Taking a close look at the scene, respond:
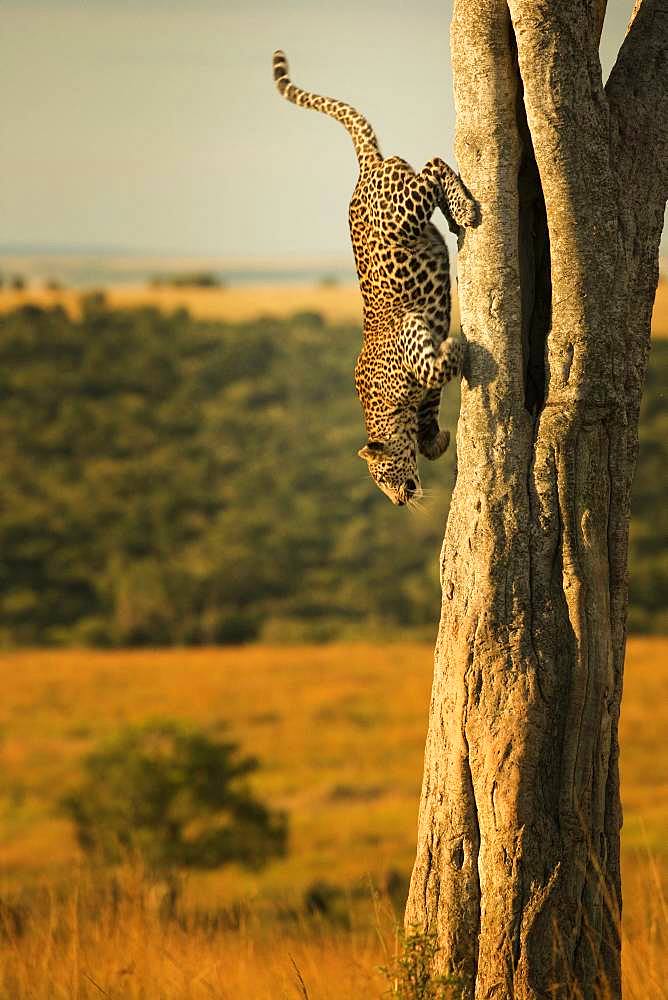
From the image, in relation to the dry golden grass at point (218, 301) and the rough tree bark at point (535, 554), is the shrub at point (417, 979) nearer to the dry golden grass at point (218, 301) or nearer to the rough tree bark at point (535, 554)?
the rough tree bark at point (535, 554)

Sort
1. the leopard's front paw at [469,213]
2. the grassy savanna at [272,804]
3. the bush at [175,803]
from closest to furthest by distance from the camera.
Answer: the leopard's front paw at [469,213] < the grassy savanna at [272,804] < the bush at [175,803]

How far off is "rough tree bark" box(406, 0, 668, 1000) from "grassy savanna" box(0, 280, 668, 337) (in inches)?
1579

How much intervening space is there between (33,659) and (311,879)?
18.2m

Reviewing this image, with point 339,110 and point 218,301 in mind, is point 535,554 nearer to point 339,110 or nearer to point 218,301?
point 339,110

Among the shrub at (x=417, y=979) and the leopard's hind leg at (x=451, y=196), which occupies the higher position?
the leopard's hind leg at (x=451, y=196)

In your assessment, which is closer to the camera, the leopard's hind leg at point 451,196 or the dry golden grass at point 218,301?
the leopard's hind leg at point 451,196

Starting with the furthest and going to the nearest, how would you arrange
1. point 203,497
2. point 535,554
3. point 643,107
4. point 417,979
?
point 203,497 → point 643,107 → point 535,554 → point 417,979

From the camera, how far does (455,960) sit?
358cm

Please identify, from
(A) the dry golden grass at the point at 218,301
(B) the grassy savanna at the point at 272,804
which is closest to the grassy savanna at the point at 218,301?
(A) the dry golden grass at the point at 218,301

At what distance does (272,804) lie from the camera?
20031 millimetres

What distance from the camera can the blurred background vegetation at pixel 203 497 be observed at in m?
34.2

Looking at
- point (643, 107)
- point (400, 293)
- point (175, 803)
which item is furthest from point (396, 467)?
point (175, 803)

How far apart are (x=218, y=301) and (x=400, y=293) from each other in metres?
44.8

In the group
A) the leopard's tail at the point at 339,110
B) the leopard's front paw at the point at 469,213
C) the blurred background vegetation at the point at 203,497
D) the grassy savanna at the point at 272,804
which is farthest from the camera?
the blurred background vegetation at the point at 203,497
